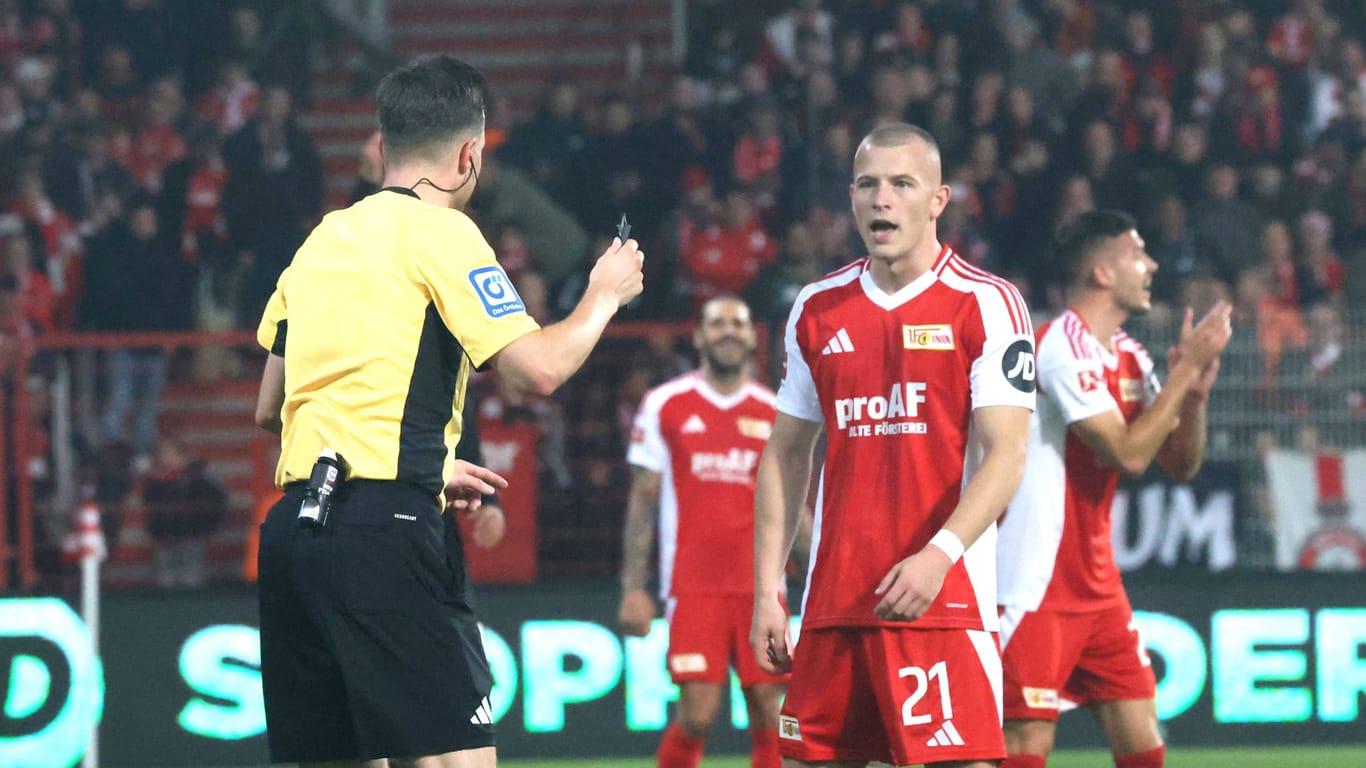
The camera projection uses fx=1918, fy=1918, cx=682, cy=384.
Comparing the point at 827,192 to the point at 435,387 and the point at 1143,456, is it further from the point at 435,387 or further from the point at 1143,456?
the point at 435,387

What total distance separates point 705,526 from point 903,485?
3.65m

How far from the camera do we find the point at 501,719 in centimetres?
1084

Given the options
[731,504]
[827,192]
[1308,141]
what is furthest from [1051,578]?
[1308,141]

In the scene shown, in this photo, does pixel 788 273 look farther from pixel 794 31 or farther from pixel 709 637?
pixel 709 637

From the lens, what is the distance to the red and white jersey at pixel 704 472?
856 centimetres

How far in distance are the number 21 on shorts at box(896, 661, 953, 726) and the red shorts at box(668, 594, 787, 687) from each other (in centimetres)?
343

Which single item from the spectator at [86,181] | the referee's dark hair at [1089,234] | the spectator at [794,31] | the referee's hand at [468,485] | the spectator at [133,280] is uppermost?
the spectator at [794,31]

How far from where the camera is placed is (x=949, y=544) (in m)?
4.73

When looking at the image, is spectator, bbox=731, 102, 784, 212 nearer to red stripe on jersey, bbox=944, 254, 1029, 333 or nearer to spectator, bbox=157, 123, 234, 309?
spectator, bbox=157, 123, 234, 309

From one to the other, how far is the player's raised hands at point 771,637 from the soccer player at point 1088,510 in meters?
1.60

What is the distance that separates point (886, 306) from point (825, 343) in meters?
0.19

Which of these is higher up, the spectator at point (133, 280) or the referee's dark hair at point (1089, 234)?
the spectator at point (133, 280)

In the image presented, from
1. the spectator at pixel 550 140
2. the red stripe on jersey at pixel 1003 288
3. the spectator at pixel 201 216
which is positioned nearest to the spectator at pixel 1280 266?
the spectator at pixel 550 140

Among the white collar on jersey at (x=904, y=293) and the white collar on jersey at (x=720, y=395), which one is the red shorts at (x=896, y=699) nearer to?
the white collar on jersey at (x=904, y=293)
